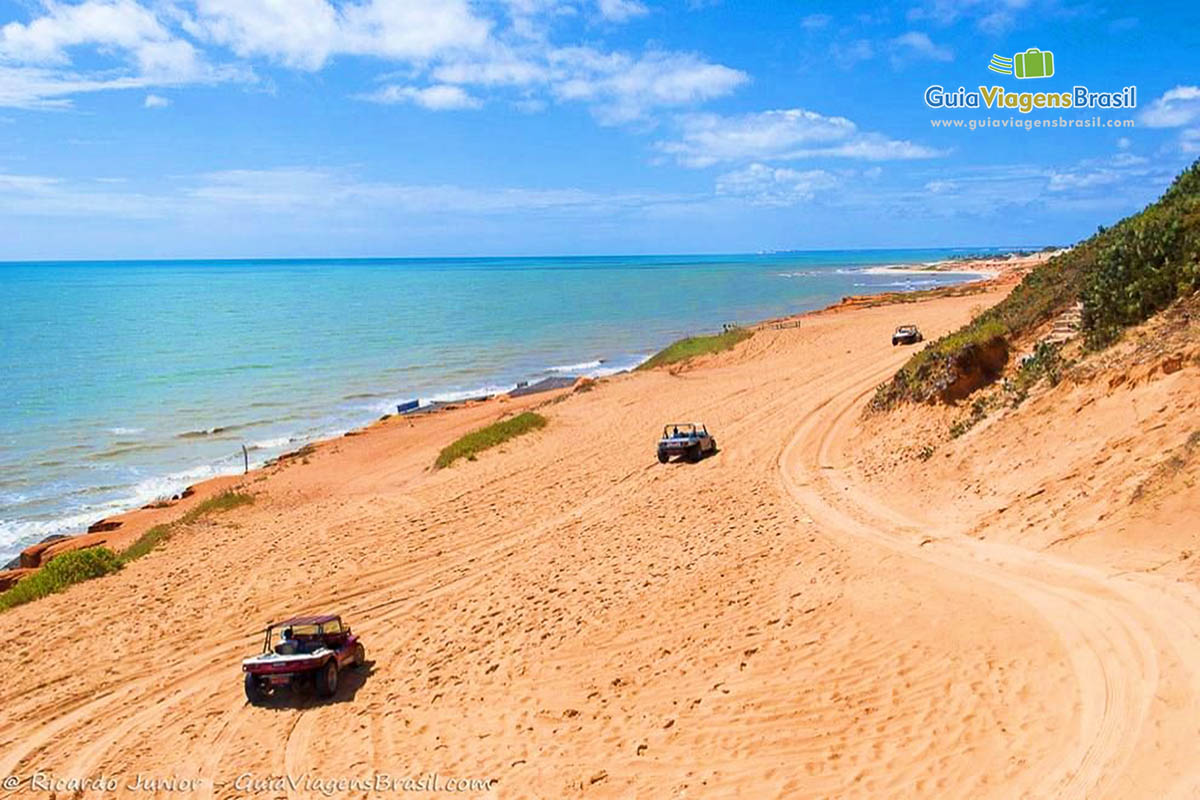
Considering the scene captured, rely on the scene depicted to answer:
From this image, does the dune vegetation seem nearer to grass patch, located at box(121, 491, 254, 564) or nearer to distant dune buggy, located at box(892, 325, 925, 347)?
distant dune buggy, located at box(892, 325, 925, 347)

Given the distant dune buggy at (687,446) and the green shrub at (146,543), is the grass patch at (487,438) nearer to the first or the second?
the distant dune buggy at (687,446)

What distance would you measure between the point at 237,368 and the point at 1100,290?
5285 centimetres

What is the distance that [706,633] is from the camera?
12.0 meters

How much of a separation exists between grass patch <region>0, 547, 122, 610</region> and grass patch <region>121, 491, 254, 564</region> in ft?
1.95

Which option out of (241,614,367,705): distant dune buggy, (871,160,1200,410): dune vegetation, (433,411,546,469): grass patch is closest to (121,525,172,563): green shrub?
(433,411,546,469): grass patch

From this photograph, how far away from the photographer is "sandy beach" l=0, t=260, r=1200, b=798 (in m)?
8.52

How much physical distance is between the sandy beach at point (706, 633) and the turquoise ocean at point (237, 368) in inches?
504

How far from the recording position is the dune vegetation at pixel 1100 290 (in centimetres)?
1688

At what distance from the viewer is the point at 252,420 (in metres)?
42.2

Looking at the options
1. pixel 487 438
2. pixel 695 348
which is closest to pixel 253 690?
pixel 487 438

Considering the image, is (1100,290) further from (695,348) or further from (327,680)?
(695,348)

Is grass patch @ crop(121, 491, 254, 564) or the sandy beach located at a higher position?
the sandy beach

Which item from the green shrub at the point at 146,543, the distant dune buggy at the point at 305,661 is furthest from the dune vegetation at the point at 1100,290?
the green shrub at the point at 146,543

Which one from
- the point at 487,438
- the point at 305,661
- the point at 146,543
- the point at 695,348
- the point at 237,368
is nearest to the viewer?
the point at 305,661
